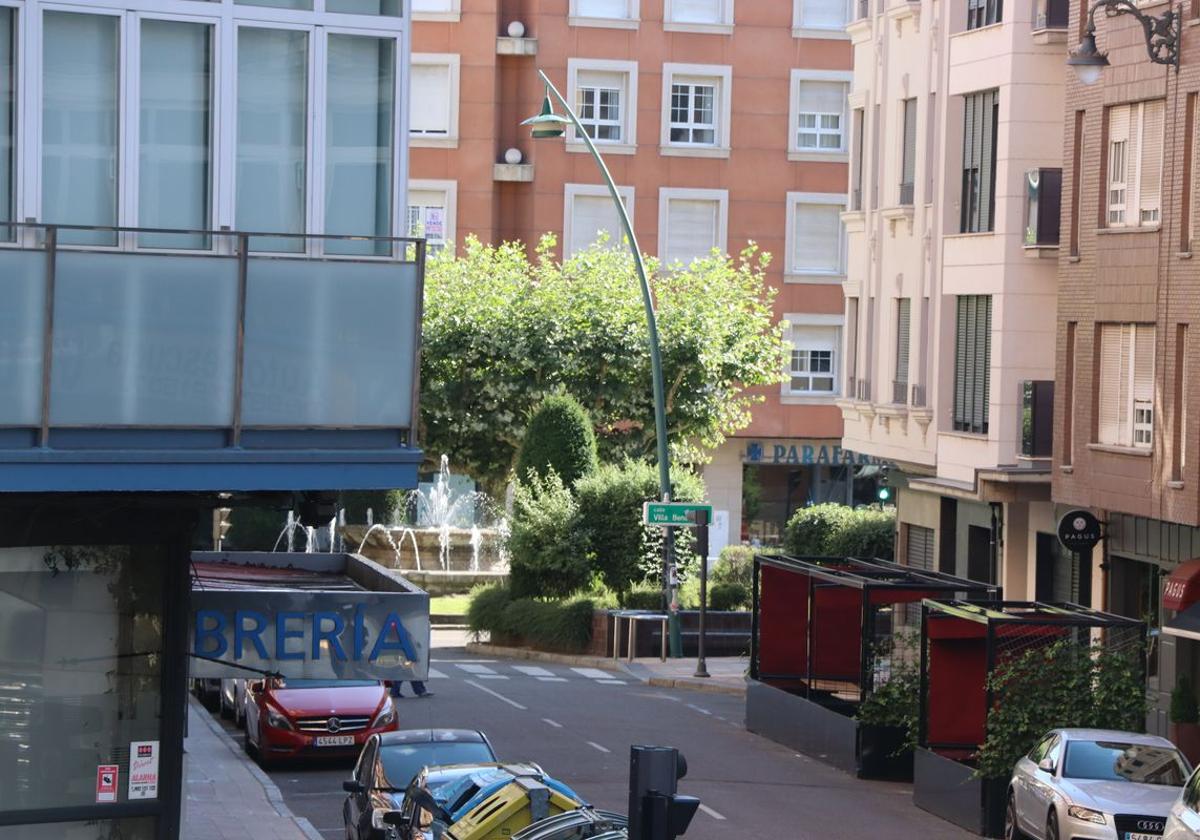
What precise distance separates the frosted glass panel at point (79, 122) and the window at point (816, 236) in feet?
154

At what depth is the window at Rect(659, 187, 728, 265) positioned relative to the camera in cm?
5606

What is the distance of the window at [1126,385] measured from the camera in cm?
2702

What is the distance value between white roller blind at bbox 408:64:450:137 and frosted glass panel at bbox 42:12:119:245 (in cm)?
4563

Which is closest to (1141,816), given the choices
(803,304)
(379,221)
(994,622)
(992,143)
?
(994,622)

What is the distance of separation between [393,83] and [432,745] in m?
8.83

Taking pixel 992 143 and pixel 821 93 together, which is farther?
pixel 821 93

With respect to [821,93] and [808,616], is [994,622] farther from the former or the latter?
[821,93]

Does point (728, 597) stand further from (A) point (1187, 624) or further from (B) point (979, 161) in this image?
(A) point (1187, 624)

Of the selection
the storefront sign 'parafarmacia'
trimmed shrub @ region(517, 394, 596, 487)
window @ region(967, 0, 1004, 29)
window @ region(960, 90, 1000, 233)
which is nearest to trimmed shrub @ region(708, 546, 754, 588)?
trimmed shrub @ region(517, 394, 596, 487)

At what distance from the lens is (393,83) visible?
36.9 ft

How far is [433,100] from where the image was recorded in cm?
5600

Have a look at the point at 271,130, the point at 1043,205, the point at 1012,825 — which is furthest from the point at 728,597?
the point at 271,130

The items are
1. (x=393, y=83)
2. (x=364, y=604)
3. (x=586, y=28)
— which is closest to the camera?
(x=393, y=83)

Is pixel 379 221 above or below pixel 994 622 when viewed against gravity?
above
